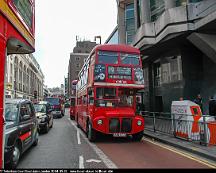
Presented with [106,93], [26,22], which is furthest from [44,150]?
[26,22]

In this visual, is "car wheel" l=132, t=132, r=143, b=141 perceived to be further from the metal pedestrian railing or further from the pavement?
the metal pedestrian railing

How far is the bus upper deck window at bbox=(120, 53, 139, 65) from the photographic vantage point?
11422 mm

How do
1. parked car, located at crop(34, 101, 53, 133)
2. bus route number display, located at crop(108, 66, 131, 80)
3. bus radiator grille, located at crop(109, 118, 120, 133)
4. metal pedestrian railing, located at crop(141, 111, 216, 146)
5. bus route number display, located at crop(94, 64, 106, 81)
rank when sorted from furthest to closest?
1. parked car, located at crop(34, 101, 53, 133)
2. bus route number display, located at crop(108, 66, 131, 80)
3. bus route number display, located at crop(94, 64, 106, 81)
4. bus radiator grille, located at crop(109, 118, 120, 133)
5. metal pedestrian railing, located at crop(141, 111, 216, 146)

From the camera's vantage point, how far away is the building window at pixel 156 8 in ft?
66.7

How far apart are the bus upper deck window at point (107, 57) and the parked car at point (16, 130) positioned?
3863mm

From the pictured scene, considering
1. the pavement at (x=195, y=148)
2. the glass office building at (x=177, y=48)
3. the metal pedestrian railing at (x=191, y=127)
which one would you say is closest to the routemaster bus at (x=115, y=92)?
the metal pedestrian railing at (x=191, y=127)

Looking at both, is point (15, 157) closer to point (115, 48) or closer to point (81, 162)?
point (81, 162)

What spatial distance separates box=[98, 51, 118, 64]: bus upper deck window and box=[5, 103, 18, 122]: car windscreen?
4.66 metres

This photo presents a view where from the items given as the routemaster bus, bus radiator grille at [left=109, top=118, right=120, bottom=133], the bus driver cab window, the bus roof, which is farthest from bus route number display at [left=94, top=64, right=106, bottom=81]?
bus radiator grille at [left=109, top=118, right=120, bottom=133]

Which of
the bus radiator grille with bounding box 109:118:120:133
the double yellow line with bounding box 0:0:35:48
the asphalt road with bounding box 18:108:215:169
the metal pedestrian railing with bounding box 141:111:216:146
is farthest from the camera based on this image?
the bus radiator grille with bounding box 109:118:120:133

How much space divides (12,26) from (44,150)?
5.10 m

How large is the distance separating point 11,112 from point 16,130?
3.42 ft

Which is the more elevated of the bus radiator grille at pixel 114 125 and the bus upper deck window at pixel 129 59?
the bus upper deck window at pixel 129 59

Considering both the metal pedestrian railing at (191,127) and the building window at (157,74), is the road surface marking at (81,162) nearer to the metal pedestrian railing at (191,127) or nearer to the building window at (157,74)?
the metal pedestrian railing at (191,127)
